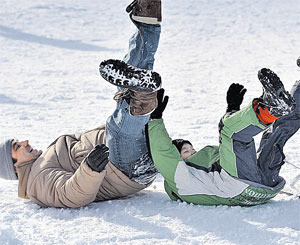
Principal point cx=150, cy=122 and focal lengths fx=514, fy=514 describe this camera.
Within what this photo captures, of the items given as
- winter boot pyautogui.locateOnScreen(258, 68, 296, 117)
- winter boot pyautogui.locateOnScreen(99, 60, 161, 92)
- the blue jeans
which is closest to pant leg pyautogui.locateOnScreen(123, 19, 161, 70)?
the blue jeans

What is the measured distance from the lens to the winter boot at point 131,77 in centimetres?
250

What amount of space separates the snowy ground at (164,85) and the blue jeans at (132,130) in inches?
9.7

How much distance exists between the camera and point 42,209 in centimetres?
280

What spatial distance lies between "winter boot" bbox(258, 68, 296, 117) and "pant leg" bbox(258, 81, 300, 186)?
47 cm

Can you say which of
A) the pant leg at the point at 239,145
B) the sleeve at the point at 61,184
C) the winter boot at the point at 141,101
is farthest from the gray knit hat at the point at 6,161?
the pant leg at the point at 239,145

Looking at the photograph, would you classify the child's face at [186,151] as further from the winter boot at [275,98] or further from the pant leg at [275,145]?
the winter boot at [275,98]

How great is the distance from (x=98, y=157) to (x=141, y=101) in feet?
1.16

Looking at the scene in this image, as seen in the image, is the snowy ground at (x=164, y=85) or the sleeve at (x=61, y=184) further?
the sleeve at (x=61, y=184)

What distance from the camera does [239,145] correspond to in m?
2.53

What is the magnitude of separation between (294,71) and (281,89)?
5163 millimetres

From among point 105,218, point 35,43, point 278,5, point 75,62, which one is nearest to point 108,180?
point 105,218

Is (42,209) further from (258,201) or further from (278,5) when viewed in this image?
(278,5)

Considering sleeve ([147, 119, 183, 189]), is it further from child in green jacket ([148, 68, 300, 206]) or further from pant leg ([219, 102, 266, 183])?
pant leg ([219, 102, 266, 183])

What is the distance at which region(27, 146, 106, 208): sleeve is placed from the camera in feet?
8.64
